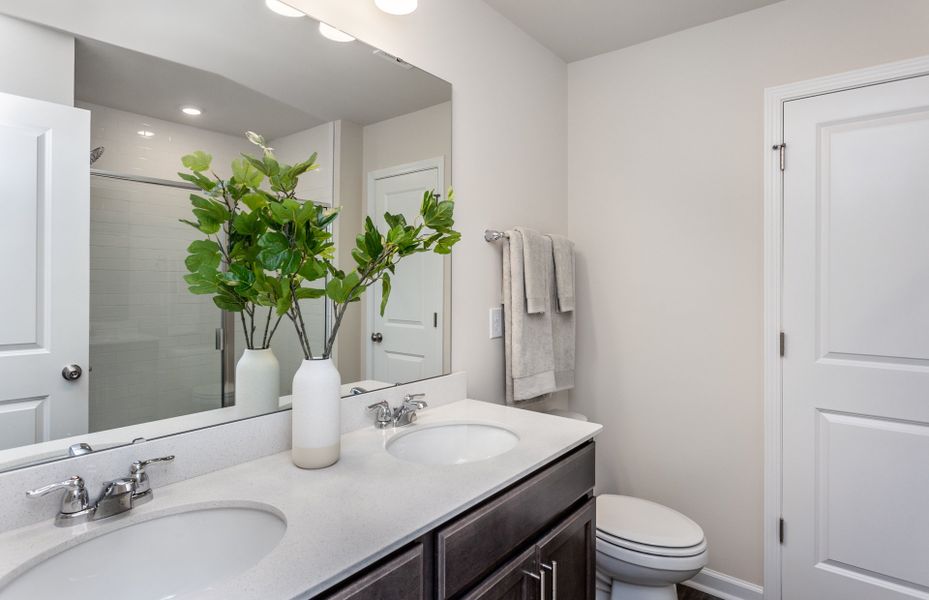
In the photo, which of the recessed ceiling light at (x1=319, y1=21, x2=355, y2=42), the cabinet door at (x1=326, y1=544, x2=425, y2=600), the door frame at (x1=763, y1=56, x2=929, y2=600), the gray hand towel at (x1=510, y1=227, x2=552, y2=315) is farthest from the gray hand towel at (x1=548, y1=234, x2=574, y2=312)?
the cabinet door at (x1=326, y1=544, x2=425, y2=600)

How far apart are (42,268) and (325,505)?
0.67 m

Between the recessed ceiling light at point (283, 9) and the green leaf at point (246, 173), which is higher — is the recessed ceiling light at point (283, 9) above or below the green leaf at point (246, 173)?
above

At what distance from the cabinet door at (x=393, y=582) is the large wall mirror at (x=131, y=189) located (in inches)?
22.6

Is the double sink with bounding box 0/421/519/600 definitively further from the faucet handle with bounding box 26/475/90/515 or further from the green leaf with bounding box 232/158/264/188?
the green leaf with bounding box 232/158/264/188

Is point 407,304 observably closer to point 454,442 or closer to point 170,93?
point 454,442

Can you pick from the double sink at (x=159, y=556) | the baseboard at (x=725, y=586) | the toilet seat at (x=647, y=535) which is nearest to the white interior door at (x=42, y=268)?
the double sink at (x=159, y=556)

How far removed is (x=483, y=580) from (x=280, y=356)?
2.34 ft

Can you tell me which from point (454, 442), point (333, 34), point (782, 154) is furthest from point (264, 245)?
point (782, 154)

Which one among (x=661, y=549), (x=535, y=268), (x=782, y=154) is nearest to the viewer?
(x=661, y=549)

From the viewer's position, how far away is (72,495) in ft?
2.83

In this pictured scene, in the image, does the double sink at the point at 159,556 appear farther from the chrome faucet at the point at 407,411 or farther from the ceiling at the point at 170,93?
the ceiling at the point at 170,93

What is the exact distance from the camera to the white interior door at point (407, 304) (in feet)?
5.13

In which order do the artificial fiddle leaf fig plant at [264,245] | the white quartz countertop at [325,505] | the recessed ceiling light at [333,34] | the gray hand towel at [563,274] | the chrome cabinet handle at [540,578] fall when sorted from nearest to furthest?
the white quartz countertop at [325,505] < the artificial fiddle leaf fig plant at [264,245] < the chrome cabinet handle at [540,578] < the recessed ceiling light at [333,34] < the gray hand towel at [563,274]

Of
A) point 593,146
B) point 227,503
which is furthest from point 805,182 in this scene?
point 227,503
